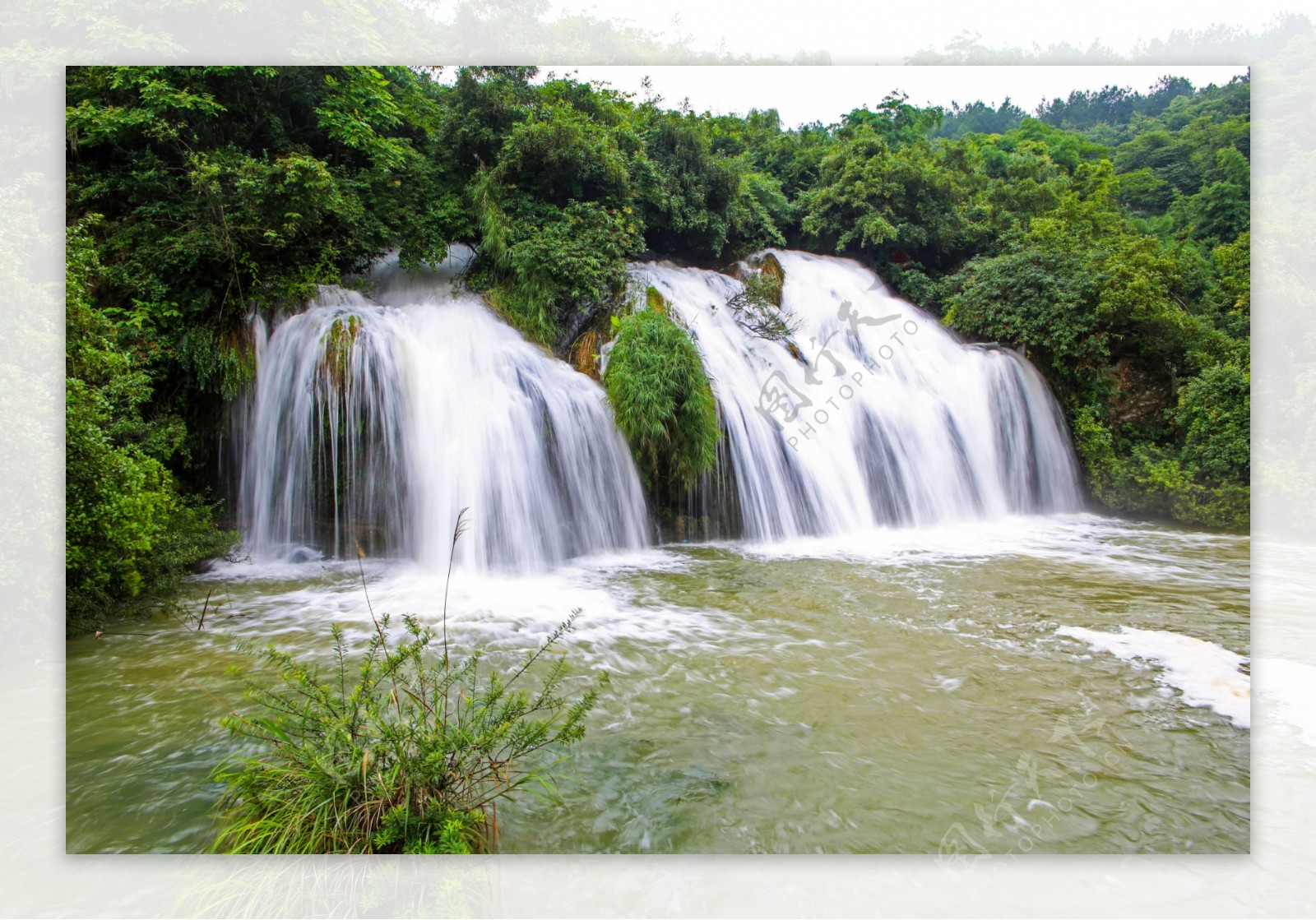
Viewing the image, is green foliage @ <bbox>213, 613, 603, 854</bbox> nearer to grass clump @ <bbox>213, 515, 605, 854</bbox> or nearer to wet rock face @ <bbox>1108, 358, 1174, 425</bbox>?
grass clump @ <bbox>213, 515, 605, 854</bbox>

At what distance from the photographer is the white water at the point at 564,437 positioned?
4.98 m

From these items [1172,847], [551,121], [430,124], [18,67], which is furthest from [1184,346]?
[18,67]

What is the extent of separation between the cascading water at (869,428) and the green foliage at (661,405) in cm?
38

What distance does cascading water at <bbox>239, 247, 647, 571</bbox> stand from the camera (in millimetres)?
4941

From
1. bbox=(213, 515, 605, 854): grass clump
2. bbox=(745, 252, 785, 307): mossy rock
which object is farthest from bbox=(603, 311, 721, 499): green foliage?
bbox=(213, 515, 605, 854): grass clump

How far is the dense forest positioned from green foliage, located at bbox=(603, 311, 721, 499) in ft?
0.06

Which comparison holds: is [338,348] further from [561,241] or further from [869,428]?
[869,428]

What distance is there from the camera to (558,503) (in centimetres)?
527

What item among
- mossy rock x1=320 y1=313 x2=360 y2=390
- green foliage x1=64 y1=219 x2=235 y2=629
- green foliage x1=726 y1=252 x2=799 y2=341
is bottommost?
green foliage x1=64 y1=219 x2=235 y2=629

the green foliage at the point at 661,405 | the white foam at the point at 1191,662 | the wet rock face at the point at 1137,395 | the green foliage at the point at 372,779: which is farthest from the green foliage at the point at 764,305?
the green foliage at the point at 372,779

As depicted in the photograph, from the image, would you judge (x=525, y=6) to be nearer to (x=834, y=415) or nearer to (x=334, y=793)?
(x=834, y=415)

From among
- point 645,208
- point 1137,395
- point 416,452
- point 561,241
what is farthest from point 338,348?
point 1137,395

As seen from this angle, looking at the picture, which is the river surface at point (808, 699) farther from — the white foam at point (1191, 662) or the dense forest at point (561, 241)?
the dense forest at point (561, 241)

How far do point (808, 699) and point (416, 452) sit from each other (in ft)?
10.4
